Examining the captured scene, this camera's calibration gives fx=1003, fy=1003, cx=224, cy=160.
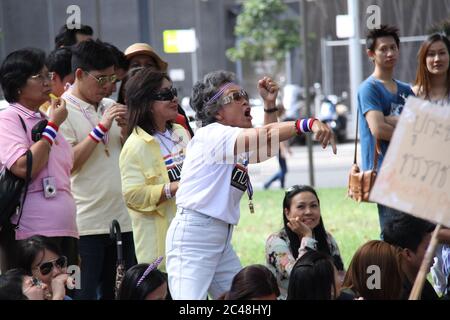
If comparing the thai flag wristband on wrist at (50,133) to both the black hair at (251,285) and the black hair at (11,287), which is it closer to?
the black hair at (11,287)

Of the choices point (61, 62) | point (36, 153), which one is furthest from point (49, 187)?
point (61, 62)

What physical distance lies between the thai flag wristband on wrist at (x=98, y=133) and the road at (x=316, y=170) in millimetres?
8217

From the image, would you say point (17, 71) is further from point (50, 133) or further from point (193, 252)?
point (193, 252)

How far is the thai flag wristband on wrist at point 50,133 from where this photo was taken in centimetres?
496

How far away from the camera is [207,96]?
4.65 metres

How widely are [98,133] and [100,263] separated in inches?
29.5

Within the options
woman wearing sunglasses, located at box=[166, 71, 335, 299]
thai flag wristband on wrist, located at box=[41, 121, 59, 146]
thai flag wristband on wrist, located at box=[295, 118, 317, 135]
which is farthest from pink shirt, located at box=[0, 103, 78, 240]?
thai flag wristband on wrist, located at box=[295, 118, 317, 135]

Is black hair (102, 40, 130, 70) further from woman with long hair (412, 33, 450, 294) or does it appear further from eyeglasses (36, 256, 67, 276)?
woman with long hair (412, 33, 450, 294)

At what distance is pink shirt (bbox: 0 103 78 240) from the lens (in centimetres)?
501
